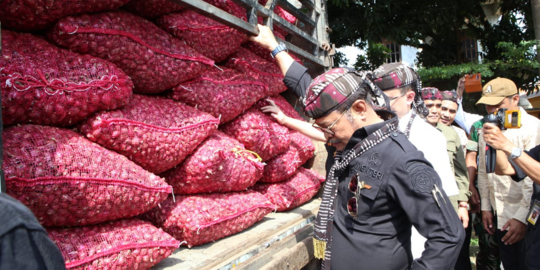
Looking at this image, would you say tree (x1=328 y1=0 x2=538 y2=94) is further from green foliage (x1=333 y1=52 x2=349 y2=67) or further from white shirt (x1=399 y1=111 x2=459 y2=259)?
white shirt (x1=399 y1=111 x2=459 y2=259)

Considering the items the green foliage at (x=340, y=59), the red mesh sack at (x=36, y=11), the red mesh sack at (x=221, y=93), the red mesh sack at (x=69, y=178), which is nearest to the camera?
the red mesh sack at (x=69, y=178)

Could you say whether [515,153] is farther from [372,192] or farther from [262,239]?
[262,239]

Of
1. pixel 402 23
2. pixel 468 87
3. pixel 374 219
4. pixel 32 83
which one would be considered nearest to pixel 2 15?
pixel 32 83

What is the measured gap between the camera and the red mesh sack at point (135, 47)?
1.67 metres

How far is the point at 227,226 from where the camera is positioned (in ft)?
7.61

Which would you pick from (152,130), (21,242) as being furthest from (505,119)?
(21,242)

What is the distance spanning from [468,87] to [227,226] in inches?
202

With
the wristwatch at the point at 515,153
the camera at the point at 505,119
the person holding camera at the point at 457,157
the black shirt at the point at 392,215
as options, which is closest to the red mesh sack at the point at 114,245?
the black shirt at the point at 392,215

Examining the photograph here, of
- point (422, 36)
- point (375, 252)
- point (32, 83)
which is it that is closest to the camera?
point (32, 83)

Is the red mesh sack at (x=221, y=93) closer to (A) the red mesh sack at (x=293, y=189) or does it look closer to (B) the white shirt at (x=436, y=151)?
(A) the red mesh sack at (x=293, y=189)

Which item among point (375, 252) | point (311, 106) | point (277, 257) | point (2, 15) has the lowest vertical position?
point (277, 257)

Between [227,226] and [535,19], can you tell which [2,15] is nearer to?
[227,226]

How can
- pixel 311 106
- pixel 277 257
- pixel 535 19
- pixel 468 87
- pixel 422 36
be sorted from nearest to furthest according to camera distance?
1. pixel 311 106
2. pixel 277 257
3. pixel 468 87
4. pixel 535 19
5. pixel 422 36

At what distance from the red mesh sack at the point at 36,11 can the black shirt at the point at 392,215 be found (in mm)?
1264
